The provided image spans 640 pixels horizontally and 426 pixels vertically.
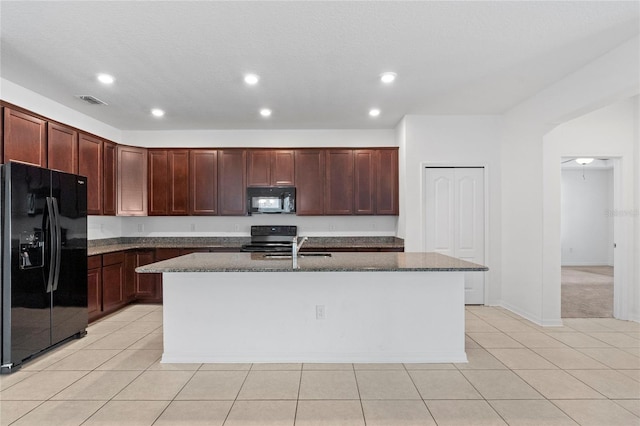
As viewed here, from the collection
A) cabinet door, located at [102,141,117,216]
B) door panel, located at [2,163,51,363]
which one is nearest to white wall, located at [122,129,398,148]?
cabinet door, located at [102,141,117,216]

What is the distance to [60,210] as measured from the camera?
3.49 m

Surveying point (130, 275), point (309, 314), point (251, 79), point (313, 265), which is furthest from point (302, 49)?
point (130, 275)

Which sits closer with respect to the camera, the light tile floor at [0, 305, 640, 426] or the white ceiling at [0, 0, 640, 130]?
the light tile floor at [0, 305, 640, 426]

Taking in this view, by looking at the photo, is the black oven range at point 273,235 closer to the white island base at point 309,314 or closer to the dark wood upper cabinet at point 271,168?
the dark wood upper cabinet at point 271,168

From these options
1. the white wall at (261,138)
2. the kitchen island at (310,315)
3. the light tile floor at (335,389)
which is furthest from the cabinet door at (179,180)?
the kitchen island at (310,315)

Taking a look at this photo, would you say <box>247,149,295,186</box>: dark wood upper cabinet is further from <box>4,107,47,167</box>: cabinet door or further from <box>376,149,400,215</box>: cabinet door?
<box>4,107,47,167</box>: cabinet door

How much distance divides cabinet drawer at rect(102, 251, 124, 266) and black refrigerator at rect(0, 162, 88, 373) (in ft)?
2.00

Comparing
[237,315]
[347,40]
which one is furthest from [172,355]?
[347,40]

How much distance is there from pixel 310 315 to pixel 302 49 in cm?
228

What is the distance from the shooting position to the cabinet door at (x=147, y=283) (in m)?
5.09

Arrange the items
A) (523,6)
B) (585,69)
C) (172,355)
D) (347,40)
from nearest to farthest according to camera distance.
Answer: (523,6)
(347,40)
(172,355)
(585,69)

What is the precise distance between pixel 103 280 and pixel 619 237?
651 centimetres

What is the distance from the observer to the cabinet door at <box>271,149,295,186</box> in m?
5.36

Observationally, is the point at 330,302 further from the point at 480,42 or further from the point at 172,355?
the point at 480,42
